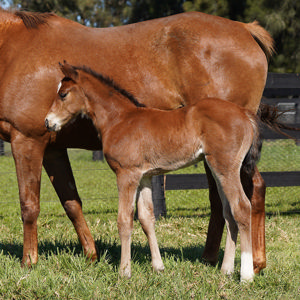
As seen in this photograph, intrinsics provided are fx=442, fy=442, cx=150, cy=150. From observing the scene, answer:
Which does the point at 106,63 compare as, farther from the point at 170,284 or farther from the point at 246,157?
the point at 170,284

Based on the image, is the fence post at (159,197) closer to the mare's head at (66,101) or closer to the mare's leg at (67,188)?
the mare's leg at (67,188)

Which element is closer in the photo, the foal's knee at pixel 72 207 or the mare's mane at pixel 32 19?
the mare's mane at pixel 32 19

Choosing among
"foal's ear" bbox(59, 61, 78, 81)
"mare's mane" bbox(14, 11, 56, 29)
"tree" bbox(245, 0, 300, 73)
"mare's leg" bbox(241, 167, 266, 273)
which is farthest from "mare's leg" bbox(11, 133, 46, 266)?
"tree" bbox(245, 0, 300, 73)

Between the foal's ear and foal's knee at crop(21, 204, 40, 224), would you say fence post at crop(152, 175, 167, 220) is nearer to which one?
foal's knee at crop(21, 204, 40, 224)

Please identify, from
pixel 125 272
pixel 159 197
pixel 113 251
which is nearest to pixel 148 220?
pixel 125 272

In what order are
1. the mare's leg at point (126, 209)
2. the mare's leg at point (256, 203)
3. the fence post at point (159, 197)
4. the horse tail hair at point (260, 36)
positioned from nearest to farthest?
the mare's leg at point (126, 209) → the mare's leg at point (256, 203) → the horse tail hair at point (260, 36) → the fence post at point (159, 197)

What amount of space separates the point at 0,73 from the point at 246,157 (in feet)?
7.07

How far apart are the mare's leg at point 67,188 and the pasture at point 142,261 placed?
5.7 inches

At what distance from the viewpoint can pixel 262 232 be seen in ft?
12.5

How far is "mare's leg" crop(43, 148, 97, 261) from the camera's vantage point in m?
4.08

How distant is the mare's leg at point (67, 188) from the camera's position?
4.08 meters

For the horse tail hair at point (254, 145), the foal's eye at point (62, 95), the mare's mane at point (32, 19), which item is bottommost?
the horse tail hair at point (254, 145)

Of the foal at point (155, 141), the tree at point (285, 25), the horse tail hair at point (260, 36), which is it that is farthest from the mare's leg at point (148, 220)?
the tree at point (285, 25)

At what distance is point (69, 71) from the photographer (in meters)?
3.42
